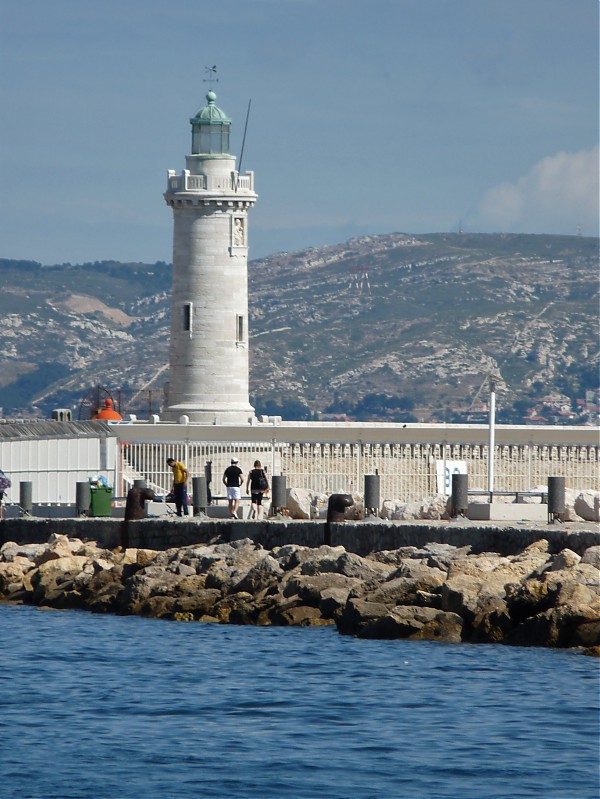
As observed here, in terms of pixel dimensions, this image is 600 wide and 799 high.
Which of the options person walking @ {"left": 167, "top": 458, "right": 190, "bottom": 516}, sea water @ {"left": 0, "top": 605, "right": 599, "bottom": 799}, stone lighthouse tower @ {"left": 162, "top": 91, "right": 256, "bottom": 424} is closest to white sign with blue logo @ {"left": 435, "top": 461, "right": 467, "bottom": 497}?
stone lighthouse tower @ {"left": 162, "top": 91, "right": 256, "bottom": 424}

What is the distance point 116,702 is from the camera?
770 inches

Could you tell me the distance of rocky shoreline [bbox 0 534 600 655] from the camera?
71.4ft

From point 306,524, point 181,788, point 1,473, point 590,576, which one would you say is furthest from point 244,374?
point 181,788

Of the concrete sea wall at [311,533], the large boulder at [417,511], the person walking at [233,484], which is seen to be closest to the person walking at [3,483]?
the concrete sea wall at [311,533]

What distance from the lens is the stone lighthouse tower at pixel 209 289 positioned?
42.2m

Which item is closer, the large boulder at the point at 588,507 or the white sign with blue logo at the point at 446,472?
the large boulder at the point at 588,507

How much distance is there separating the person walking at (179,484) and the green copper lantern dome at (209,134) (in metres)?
14.2

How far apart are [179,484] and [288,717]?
38.6 feet

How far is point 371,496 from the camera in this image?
2877 cm

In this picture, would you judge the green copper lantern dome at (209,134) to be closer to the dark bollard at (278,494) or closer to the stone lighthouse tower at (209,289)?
the stone lighthouse tower at (209,289)

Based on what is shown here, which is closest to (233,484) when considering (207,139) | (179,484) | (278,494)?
(278,494)

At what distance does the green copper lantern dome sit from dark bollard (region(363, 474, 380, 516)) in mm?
16117

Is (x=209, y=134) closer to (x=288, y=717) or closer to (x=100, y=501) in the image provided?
(x=100, y=501)

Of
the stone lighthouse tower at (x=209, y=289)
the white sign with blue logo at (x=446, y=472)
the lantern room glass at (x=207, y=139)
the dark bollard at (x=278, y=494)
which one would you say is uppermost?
the lantern room glass at (x=207, y=139)
